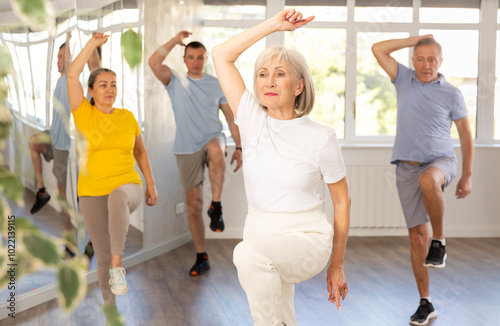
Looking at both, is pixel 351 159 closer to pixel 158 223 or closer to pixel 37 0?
pixel 158 223

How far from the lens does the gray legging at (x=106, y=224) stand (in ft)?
8.20

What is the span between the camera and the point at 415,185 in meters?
3.14

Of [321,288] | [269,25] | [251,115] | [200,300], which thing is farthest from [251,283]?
[321,288]

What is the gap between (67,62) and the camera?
2.97 metres

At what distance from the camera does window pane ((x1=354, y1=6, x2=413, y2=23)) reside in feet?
17.5

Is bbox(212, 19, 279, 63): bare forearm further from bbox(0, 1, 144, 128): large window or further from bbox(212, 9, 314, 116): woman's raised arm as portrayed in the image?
bbox(0, 1, 144, 128): large window

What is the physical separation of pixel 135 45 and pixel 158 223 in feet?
13.8

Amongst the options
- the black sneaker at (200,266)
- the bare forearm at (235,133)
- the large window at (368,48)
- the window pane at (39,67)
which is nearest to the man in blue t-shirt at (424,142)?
the bare forearm at (235,133)

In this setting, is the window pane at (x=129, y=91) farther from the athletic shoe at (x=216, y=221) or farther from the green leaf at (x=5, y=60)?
the green leaf at (x=5, y=60)

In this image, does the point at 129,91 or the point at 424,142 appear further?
the point at 129,91

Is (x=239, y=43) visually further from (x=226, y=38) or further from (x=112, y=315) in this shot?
(x=226, y=38)

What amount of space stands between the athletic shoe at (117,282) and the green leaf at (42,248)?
224 cm

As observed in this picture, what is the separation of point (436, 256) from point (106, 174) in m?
1.68

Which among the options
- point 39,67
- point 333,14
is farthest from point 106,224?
point 333,14
